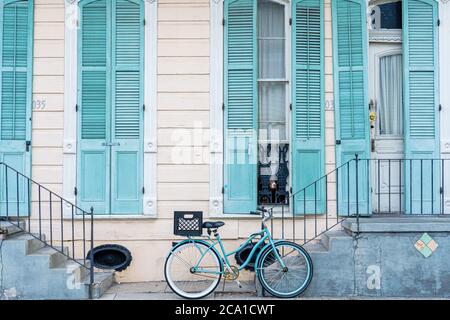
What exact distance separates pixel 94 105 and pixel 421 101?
427cm

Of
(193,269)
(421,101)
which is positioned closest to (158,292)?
(193,269)

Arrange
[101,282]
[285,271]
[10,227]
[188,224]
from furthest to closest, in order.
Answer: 1. [10,227]
2. [101,282]
3. [188,224]
4. [285,271]

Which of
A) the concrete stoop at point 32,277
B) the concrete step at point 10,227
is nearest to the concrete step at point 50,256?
the concrete stoop at point 32,277

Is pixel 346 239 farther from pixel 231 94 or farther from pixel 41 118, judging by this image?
pixel 41 118

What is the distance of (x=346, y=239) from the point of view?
6.26m

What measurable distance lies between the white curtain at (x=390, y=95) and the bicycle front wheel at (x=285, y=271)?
7.61 ft

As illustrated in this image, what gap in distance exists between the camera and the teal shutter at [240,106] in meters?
7.00

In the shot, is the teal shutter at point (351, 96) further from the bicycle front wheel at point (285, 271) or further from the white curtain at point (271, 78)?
the bicycle front wheel at point (285, 271)

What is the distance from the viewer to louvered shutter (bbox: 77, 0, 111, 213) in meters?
6.96

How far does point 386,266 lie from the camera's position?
622cm

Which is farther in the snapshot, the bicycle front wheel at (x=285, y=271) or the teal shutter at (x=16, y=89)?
the teal shutter at (x=16, y=89)

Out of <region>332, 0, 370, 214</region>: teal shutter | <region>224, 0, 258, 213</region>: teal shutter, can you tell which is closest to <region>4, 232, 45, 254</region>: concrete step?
<region>224, 0, 258, 213</region>: teal shutter

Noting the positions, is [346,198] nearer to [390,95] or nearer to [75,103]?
[390,95]

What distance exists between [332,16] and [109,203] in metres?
3.81
